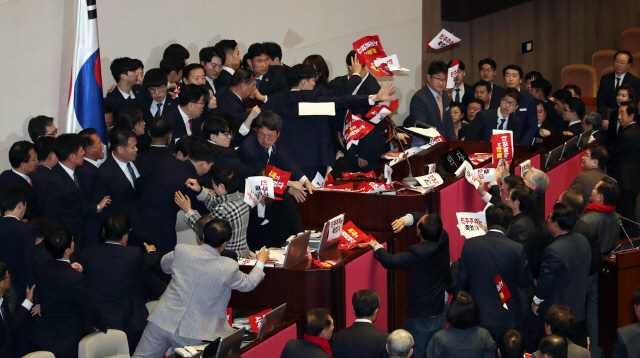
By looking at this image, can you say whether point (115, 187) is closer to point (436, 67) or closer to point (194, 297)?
point (194, 297)

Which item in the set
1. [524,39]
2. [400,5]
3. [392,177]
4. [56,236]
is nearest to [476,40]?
[524,39]

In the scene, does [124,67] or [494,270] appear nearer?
[494,270]

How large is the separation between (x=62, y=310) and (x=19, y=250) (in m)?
A: 0.43

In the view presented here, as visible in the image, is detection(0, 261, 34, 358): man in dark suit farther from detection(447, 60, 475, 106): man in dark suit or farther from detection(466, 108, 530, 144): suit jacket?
detection(447, 60, 475, 106): man in dark suit

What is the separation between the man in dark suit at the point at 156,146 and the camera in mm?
5125

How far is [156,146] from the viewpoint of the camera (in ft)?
17.1

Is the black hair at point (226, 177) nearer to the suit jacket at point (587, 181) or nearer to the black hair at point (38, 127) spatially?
the black hair at point (38, 127)

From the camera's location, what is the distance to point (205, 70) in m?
6.52

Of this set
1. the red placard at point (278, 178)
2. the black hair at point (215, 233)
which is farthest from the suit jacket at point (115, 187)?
the black hair at point (215, 233)

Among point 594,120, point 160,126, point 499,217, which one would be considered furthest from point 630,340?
point 594,120

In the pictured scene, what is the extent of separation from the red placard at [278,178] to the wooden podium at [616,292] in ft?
7.51

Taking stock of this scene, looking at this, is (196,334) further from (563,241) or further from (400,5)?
(400,5)

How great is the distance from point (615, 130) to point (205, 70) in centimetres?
415

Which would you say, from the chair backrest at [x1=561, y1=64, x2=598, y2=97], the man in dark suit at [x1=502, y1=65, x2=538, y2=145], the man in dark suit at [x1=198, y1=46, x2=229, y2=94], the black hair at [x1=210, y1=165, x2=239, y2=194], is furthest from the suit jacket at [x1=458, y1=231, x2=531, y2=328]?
the chair backrest at [x1=561, y1=64, x2=598, y2=97]
